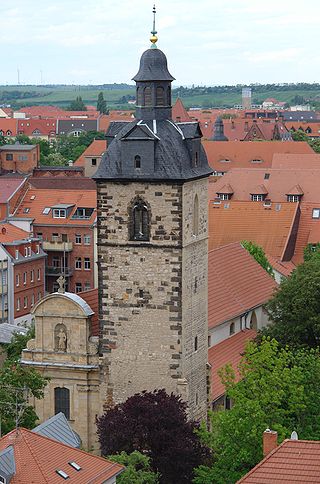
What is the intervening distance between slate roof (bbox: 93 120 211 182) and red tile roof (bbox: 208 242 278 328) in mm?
12386

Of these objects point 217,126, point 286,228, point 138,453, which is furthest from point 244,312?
point 217,126

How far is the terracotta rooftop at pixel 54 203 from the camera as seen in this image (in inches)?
3939

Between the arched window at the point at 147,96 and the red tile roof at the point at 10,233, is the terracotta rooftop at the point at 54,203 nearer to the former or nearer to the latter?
the red tile roof at the point at 10,233

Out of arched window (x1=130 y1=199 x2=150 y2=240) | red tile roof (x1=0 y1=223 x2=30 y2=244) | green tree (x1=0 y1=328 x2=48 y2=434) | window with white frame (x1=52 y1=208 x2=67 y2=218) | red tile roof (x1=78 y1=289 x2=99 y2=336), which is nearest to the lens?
green tree (x1=0 y1=328 x2=48 y2=434)

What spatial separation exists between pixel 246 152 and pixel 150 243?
111 m

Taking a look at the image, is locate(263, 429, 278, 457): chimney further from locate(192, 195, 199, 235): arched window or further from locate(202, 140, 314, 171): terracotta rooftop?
locate(202, 140, 314, 171): terracotta rooftop

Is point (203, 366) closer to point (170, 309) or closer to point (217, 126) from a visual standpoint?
point (170, 309)

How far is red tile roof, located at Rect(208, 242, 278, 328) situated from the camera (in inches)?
2489

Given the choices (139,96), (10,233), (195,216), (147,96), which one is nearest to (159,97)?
(147,96)

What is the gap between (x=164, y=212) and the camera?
49812 mm

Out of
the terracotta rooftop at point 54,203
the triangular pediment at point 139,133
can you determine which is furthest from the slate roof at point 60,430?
the terracotta rooftop at point 54,203

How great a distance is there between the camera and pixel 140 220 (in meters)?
50.3

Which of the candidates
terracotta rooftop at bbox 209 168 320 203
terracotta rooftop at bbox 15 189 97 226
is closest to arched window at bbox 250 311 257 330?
terracotta rooftop at bbox 15 189 97 226

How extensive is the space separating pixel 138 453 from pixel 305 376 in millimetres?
8515
